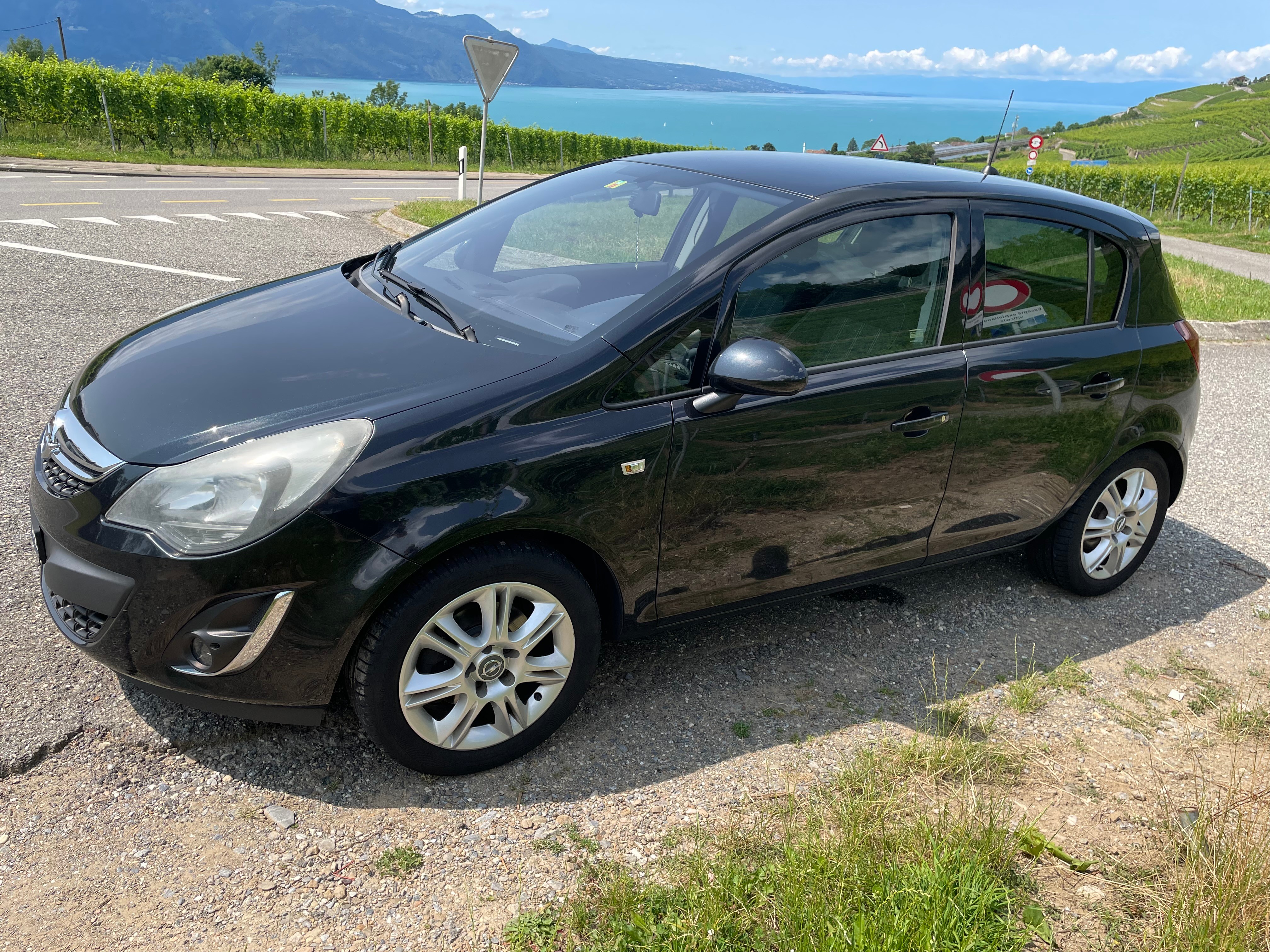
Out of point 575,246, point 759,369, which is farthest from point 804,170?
point 759,369

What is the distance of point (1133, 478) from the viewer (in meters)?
4.29

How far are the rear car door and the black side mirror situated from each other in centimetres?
102

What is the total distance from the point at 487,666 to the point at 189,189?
17.4 m

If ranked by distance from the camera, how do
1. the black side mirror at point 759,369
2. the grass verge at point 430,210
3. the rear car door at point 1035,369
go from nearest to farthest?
the black side mirror at point 759,369 → the rear car door at point 1035,369 → the grass verge at point 430,210

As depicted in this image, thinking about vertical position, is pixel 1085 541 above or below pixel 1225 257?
above

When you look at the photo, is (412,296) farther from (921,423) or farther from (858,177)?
(921,423)

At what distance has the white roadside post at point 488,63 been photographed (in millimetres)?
12945

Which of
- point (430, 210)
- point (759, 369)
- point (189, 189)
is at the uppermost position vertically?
point (759, 369)

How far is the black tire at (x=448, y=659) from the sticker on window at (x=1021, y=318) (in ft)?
6.24

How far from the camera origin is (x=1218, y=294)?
41.8 feet

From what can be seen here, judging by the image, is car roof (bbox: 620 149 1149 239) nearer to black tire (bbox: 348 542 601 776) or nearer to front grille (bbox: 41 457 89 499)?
black tire (bbox: 348 542 601 776)

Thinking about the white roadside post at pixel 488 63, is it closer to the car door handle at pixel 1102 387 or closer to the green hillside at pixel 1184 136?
the car door handle at pixel 1102 387

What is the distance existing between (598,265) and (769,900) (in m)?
2.23

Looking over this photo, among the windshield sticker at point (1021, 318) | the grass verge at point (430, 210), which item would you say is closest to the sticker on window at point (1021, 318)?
the windshield sticker at point (1021, 318)
